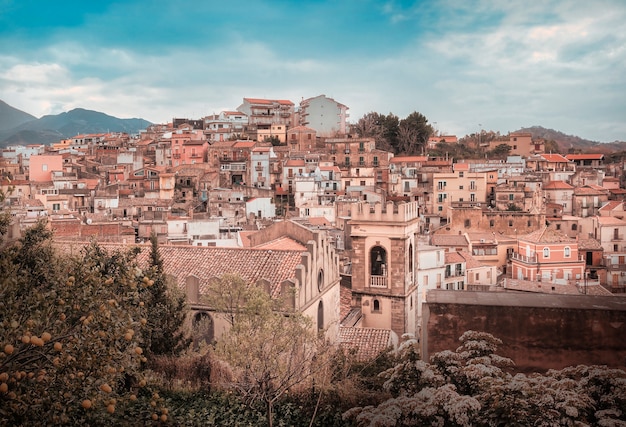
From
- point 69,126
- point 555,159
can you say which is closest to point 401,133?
point 555,159

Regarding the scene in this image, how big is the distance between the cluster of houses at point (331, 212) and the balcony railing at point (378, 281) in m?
0.05

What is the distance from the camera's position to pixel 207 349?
1306cm

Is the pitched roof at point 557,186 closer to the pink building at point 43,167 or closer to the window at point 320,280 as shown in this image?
the window at point 320,280

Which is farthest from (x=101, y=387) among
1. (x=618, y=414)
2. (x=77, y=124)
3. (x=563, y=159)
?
(x=77, y=124)

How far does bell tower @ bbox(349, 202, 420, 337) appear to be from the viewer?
24688 millimetres

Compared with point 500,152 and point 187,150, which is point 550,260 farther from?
point 187,150

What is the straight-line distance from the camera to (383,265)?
989 inches

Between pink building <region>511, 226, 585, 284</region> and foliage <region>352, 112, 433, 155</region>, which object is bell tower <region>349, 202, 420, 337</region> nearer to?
pink building <region>511, 226, 585, 284</region>

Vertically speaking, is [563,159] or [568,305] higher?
[563,159]

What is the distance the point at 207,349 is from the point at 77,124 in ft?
395

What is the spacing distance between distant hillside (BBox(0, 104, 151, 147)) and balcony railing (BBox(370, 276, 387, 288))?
56.1 m

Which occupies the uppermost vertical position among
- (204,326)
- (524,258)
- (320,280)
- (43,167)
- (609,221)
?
(43,167)

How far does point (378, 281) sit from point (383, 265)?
0.74 m

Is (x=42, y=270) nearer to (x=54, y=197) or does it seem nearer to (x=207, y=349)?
(x=207, y=349)
